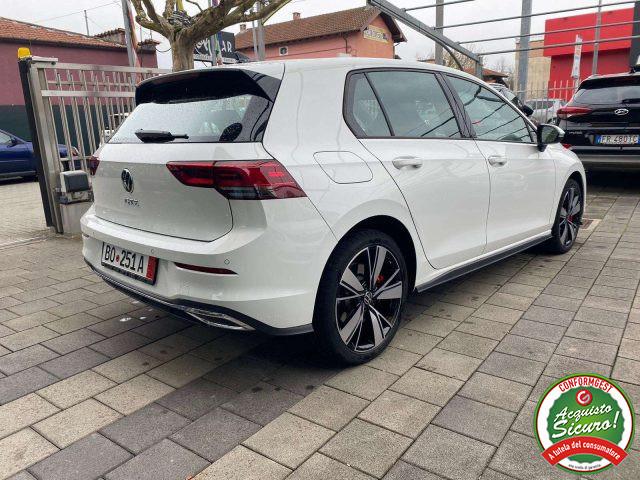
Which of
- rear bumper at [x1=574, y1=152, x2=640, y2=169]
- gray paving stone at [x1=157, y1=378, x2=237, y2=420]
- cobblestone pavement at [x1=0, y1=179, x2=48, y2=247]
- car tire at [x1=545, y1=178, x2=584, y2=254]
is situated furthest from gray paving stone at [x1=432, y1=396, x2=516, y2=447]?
rear bumper at [x1=574, y1=152, x2=640, y2=169]

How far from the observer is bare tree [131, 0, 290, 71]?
7.78m

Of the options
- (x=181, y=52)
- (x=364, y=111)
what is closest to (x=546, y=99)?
(x=181, y=52)

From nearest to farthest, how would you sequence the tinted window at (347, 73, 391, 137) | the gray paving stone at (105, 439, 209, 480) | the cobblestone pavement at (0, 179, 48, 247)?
1. the gray paving stone at (105, 439, 209, 480)
2. the tinted window at (347, 73, 391, 137)
3. the cobblestone pavement at (0, 179, 48, 247)

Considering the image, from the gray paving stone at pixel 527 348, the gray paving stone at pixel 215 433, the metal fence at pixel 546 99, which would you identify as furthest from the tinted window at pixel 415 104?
the metal fence at pixel 546 99

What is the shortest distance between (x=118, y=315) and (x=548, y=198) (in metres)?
3.67

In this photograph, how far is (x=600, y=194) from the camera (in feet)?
27.1

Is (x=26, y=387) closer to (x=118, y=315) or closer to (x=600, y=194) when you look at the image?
(x=118, y=315)

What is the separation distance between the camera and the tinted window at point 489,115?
3.74 metres

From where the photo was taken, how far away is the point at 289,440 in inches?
90.4

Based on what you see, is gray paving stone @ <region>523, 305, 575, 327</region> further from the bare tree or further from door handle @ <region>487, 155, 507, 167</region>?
the bare tree

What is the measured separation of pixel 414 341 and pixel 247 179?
1.58 metres

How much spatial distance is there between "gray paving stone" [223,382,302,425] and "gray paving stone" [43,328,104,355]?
1.28 meters

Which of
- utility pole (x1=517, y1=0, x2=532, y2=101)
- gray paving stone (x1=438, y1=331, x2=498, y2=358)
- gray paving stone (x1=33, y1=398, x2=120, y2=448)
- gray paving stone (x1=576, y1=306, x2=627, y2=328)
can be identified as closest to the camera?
gray paving stone (x1=33, y1=398, x2=120, y2=448)

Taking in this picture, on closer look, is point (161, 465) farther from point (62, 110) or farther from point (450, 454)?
point (62, 110)
